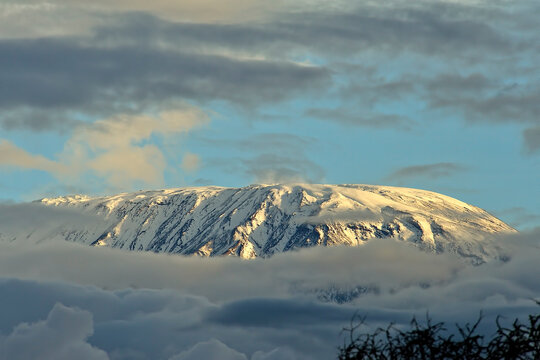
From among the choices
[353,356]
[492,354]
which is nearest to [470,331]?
[492,354]

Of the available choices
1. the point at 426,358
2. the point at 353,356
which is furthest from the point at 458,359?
the point at 353,356

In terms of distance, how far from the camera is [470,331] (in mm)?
51406

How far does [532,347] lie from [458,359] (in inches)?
147

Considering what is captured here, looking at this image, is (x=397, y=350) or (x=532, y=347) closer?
(x=532, y=347)

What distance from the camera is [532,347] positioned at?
51.3 metres

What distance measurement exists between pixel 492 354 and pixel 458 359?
174 cm

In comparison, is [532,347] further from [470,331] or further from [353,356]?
[353,356]

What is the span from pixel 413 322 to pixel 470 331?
3.76m

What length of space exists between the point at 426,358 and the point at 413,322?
2.30 meters

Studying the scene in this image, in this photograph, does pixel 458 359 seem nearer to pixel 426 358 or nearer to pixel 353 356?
pixel 426 358

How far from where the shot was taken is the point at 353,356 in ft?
173

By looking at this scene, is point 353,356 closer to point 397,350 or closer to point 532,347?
point 397,350

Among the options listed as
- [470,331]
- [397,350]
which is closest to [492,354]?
[470,331]

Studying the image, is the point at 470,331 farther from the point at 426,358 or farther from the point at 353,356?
the point at 353,356
